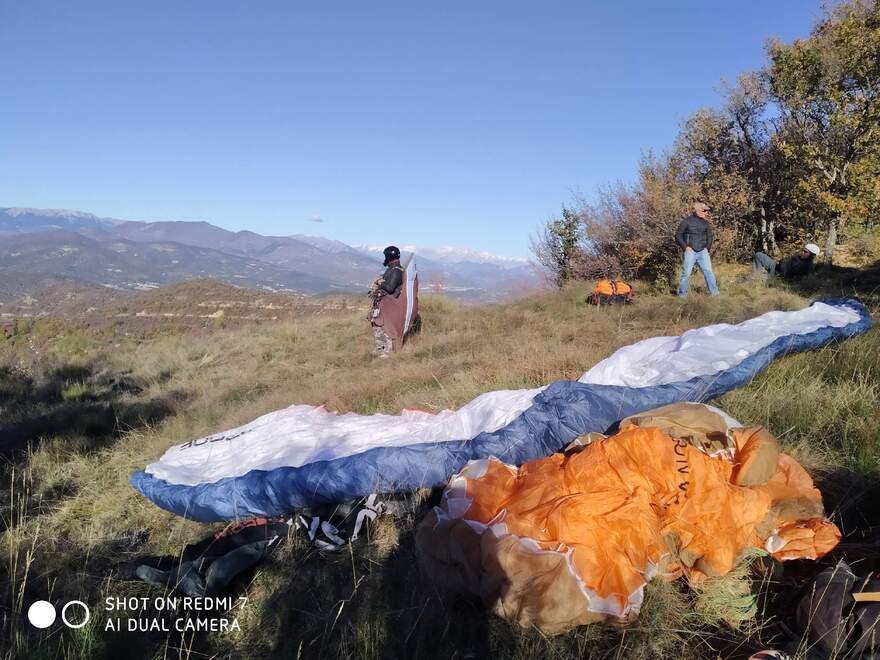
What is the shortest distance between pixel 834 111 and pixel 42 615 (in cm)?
1293

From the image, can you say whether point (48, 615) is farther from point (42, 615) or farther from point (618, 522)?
point (618, 522)

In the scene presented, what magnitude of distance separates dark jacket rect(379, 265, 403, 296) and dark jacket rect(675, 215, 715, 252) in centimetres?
433

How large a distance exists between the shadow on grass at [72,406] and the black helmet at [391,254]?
3418mm

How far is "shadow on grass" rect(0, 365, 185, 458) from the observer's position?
532cm

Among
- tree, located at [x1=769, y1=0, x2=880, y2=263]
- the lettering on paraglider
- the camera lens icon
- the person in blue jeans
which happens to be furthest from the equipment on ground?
tree, located at [x1=769, y1=0, x2=880, y2=263]

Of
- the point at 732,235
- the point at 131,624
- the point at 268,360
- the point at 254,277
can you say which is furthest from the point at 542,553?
the point at 254,277

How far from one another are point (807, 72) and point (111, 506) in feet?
42.2

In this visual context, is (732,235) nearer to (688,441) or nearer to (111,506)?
(688,441)

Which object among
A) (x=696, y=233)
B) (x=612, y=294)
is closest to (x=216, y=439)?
(x=612, y=294)

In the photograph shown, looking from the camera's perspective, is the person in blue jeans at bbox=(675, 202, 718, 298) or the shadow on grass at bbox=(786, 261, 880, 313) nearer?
the shadow on grass at bbox=(786, 261, 880, 313)

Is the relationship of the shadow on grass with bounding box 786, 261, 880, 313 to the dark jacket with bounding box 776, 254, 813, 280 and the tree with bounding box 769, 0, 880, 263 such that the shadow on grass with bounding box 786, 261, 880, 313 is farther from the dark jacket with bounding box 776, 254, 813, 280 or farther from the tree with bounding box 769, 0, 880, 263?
the tree with bounding box 769, 0, 880, 263

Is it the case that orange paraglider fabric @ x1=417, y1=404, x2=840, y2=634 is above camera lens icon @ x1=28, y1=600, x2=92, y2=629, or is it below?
above

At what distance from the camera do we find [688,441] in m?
2.19

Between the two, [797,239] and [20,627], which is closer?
[20,627]
